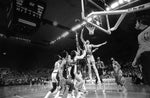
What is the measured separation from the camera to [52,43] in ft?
63.1

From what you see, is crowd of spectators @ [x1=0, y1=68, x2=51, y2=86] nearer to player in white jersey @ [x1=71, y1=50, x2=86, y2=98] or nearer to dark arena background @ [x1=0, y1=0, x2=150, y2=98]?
dark arena background @ [x1=0, y1=0, x2=150, y2=98]

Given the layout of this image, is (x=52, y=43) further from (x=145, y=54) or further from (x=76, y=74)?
(x=145, y=54)

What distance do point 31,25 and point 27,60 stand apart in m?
15.4

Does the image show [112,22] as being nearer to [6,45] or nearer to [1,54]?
[6,45]

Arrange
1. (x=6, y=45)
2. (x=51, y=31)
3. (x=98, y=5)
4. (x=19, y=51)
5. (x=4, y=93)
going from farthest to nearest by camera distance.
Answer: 1. (x=19, y=51)
2. (x=6, y=45)
3. (x=51, y=31)
4. (x=4, y=93)
5. (x=98, y=5)

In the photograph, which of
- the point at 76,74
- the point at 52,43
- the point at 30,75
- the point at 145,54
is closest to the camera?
the point at 145,54

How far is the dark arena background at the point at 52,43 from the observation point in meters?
6.79

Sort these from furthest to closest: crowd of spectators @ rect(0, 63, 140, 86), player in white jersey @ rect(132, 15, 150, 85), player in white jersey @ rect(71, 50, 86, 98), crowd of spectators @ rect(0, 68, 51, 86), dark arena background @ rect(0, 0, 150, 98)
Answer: crowd of spectators @ rect(0, 68, 51, 86) → crowd of spectators @ rect(0, 63, 140, 86) → dark arena background @ rect(0, 0, 150, 98) → player in white jersey @ rect(71, 50, 86, 98) → player in white jersey @ rect(132, 15, 150, 85)

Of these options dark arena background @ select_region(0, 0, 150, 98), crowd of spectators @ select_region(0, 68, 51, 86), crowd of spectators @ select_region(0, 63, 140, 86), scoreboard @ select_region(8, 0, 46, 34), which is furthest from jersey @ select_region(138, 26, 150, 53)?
crowd of spectators @ select_region(0, 68, 51, 86)

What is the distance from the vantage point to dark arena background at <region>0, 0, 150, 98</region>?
6786 mm

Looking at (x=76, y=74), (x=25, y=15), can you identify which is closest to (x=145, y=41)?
(x=76, y=74)

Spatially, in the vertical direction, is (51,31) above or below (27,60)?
above

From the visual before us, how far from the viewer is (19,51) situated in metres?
20.6

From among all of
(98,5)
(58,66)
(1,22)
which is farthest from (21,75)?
(98,5)
